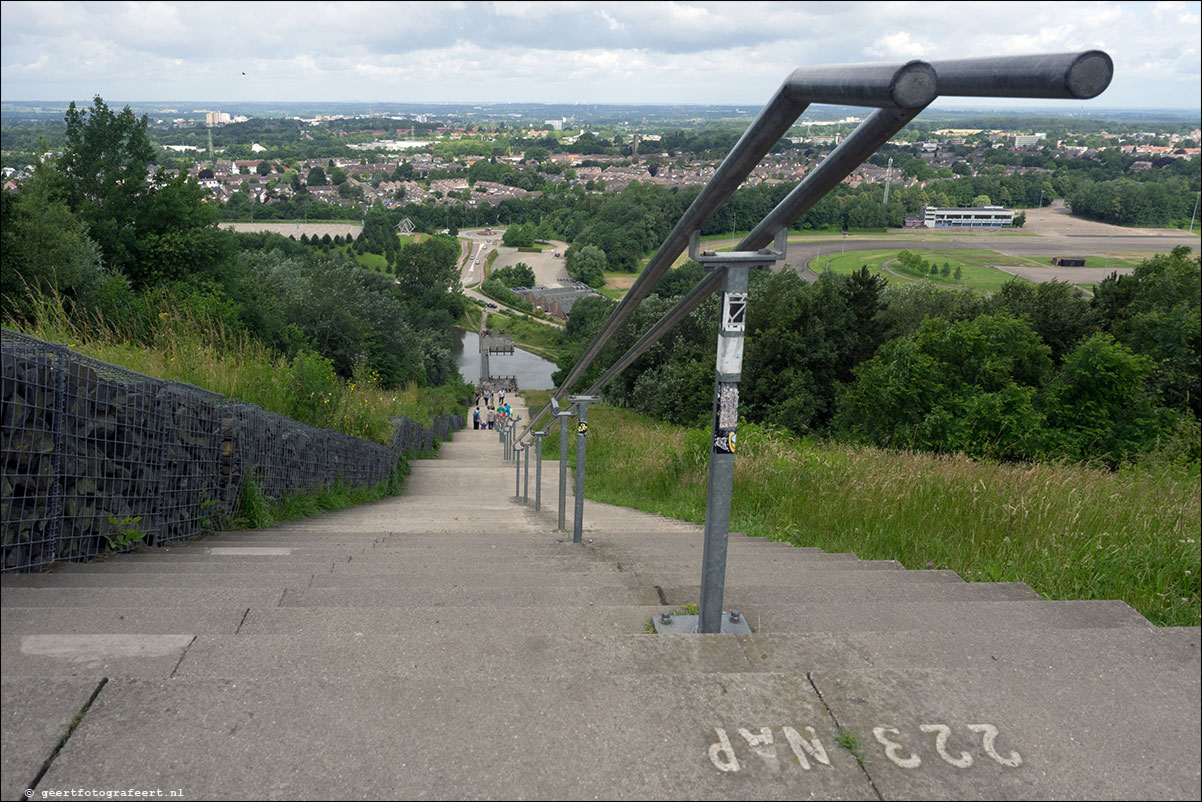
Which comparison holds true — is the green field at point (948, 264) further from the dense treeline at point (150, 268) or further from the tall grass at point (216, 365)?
the tall grass at point (216, 365)

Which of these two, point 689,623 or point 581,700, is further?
point 689,623

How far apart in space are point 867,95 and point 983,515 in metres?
3.71

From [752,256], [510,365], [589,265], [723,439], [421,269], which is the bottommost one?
[510,365]

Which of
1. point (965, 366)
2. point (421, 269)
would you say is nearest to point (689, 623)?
point (965, 366)

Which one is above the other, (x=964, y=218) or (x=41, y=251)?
(x=964, y=218)

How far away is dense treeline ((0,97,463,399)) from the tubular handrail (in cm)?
837

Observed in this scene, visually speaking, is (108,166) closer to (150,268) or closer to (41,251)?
(150,268)

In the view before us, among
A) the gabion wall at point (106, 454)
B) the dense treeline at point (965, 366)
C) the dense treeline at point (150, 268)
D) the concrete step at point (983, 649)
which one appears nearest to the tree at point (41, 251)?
the dense treeline at point (150, 268)

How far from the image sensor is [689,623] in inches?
99.0

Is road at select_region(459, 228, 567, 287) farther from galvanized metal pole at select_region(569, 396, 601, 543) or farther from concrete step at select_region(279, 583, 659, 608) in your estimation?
concrete step at select_region(279, 583, 659, 608)

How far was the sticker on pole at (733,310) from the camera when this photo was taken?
2.11m

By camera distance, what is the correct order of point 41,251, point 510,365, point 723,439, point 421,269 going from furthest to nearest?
point 421,269 → point 510,365 → point 41,251 → point 723,439

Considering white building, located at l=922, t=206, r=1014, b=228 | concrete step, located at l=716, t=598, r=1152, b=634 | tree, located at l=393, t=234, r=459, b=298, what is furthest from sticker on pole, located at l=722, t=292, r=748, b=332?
tree, located at l=393, t=234, r=459, b=298

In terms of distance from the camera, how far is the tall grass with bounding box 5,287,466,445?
20.6 feet
